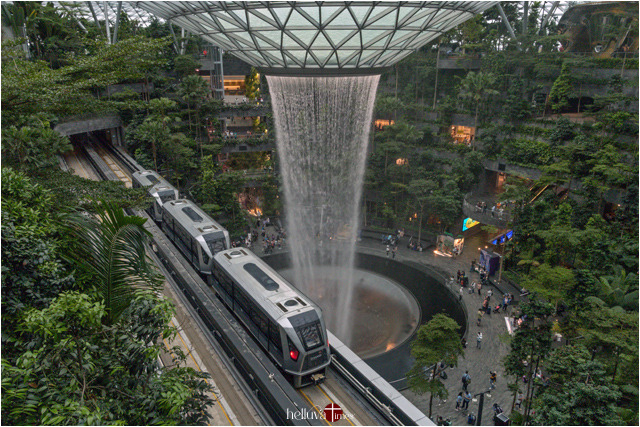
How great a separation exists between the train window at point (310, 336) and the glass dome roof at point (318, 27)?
531 inches

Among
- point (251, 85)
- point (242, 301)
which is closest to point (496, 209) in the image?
point (242, 301)

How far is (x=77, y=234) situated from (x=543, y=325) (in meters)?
19.2

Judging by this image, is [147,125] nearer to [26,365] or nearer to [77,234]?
[77,234]

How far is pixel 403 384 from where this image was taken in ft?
81.5

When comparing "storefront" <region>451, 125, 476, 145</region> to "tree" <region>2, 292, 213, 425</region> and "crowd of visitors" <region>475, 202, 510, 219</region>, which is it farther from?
"tree" <region>2, 292, 213, 425</region>

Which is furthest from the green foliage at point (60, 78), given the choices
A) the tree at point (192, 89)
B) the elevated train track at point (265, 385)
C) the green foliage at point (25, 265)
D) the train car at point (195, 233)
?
the tree at point (192, 89)

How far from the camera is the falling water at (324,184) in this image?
124 feet

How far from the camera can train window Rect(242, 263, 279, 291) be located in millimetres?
20188

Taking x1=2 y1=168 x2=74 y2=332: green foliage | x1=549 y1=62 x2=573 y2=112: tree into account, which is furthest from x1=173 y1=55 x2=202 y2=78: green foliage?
x1=2 y1=168 x2=74 y2=332: green foliage

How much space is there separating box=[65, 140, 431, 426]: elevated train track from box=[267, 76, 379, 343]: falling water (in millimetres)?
14479

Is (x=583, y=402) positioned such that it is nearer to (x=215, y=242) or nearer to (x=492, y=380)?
(x=492, y=380)

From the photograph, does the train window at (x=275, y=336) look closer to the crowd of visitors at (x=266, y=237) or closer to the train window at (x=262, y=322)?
the train window at (x=262, y=322)

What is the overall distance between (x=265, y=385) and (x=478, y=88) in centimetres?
4245

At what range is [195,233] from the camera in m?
26.4
